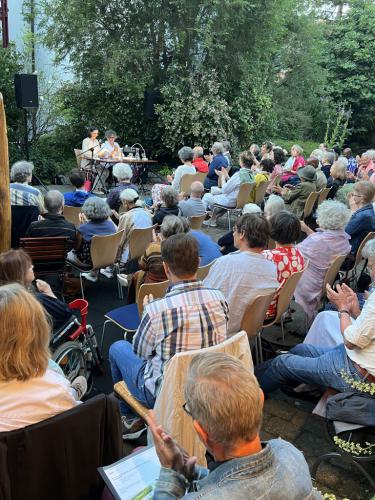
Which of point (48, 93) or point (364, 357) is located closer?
point (364, 357)

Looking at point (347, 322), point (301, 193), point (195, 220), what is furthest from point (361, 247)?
point (301, 193)

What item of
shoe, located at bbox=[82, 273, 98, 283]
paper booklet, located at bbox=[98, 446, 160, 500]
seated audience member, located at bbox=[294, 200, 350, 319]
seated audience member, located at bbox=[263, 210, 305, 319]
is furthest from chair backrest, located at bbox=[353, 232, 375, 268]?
paper booklet, located at bbox=[98, 446, 160, 500]

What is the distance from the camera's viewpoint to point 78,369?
9.75 feet

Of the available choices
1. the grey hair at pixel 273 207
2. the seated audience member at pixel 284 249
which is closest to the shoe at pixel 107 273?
the grey hair at pixel 273 207

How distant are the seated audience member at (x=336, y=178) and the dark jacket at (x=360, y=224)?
8.18ft

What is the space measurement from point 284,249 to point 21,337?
2283mm

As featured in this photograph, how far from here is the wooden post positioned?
2576 millimetres

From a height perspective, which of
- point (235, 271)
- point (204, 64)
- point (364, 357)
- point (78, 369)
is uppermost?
point (204, 64)

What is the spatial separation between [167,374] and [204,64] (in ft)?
39.2

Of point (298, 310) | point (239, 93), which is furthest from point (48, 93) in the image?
point (298, 310)

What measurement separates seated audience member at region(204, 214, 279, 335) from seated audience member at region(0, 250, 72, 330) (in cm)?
98

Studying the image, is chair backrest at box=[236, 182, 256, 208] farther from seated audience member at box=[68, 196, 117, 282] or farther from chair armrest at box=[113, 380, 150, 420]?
chair armrest at box=[113, 380, 150, 420]

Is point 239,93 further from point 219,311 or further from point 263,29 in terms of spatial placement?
point 219,311

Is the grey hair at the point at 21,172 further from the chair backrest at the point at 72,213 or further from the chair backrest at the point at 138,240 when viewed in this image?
the chair backrest at the point at 138,240
